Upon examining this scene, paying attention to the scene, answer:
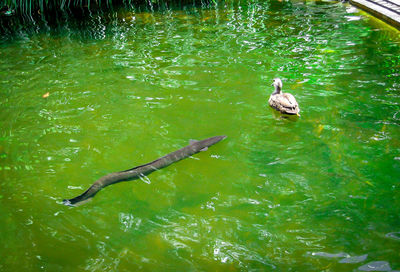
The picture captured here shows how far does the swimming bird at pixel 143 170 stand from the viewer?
Result: 3.85 m

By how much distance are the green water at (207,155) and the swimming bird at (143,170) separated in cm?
9

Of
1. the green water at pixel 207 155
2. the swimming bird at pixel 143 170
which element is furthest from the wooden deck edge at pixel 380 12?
the swimming bird at pixel 143 170

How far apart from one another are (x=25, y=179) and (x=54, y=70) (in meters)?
3.87

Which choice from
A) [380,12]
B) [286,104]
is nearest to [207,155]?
[286,104]

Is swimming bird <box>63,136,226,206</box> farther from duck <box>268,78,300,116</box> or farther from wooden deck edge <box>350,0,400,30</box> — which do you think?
wooden deck edge <box>350,0,400,30</box>

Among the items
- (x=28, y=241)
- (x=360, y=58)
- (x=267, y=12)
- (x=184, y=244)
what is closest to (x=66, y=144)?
(x=28, y=241)

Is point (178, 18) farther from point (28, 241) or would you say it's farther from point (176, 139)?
point (28, 241)

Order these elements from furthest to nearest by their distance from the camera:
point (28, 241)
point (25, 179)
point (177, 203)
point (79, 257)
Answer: point (25, 179)
point (177, 203)
point (28, 241)
point (79, 257)

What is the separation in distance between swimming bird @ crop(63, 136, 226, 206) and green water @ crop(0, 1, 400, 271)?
0.29 feet

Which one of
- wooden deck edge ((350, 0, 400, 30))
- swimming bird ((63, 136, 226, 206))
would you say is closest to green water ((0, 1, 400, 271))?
swimming bird ((63, 136, 226, 206))

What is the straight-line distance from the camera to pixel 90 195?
3869mm

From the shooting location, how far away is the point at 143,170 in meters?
4.17

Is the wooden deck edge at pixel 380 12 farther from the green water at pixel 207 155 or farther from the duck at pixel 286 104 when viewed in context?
the duck at pixel 286 104

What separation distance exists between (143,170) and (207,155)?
895 millimetres
